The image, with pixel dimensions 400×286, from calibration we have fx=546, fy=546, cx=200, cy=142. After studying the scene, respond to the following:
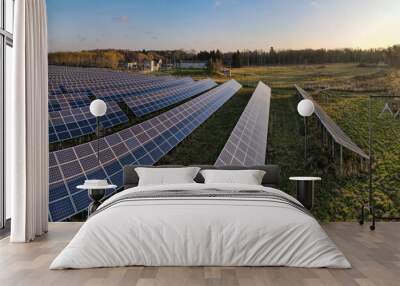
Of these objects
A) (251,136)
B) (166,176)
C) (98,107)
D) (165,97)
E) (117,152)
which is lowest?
(166,176)

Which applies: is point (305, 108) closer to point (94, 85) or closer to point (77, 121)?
point (94, 85)

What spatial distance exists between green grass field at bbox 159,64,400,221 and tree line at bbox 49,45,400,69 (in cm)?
11

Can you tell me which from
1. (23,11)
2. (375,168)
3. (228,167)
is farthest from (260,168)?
(23,11)

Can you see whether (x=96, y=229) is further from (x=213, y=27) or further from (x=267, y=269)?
(x=213, y=27)

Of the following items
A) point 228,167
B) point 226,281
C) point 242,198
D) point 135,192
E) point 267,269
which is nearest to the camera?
point 226,281

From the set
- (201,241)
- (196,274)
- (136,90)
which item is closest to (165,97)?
(136,90)

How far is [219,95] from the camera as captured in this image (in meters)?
8.15

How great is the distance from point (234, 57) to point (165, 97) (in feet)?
3.90

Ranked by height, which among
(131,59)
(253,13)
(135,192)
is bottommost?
(135,192)

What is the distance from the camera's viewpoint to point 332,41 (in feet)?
26.2

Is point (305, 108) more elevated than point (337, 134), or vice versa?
point (305, 108)

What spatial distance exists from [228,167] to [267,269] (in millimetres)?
2821

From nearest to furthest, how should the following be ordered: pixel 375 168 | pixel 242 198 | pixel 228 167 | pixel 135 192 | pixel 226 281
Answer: pixel 226 281 < pixel 242 198 < pixel 135 192 < pixel 228 167 < pixel 375 168

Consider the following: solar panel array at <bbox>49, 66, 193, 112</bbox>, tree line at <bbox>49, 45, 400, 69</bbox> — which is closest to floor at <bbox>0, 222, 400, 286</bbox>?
solar panel array at <bbox>49, 66, 193, 112</bbox>
